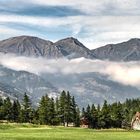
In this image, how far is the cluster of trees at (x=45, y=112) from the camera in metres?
182

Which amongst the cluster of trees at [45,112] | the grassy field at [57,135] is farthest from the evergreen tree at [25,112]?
the grassy field at [57,135]

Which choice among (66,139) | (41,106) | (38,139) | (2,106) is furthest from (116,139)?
(2,106)

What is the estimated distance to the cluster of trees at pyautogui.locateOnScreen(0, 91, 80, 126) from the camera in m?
182

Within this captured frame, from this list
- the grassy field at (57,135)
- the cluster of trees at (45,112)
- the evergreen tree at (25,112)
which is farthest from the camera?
the evergreen tree at (25,112)

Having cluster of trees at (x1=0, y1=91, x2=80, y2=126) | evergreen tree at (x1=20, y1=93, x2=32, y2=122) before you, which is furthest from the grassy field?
evergreen tree at (x1=20, y1=93, x2=32, y2=122)

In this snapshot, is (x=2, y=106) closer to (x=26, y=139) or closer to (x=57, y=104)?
(x=57, y=104)

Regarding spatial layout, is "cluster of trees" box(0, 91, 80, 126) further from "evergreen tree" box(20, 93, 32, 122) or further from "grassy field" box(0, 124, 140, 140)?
"grassy field" box(0, 124, 140, 140)

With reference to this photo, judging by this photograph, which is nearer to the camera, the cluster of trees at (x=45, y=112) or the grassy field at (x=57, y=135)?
the grassy field at (x=57, y=135)

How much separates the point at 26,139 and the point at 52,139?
4563mm

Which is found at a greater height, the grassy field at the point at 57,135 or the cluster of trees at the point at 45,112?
the cluster of trees at the point at 45,112

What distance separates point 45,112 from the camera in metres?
180

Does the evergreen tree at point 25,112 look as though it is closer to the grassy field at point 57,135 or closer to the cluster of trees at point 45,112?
the cluster of trees at point 45,112

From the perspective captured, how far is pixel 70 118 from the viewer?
19000 centimetres

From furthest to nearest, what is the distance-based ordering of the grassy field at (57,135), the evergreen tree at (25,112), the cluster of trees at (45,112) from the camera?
the evergreen tree at (25,112)
the cluster of trees at (45,112)
the grassy field at (57,135)
